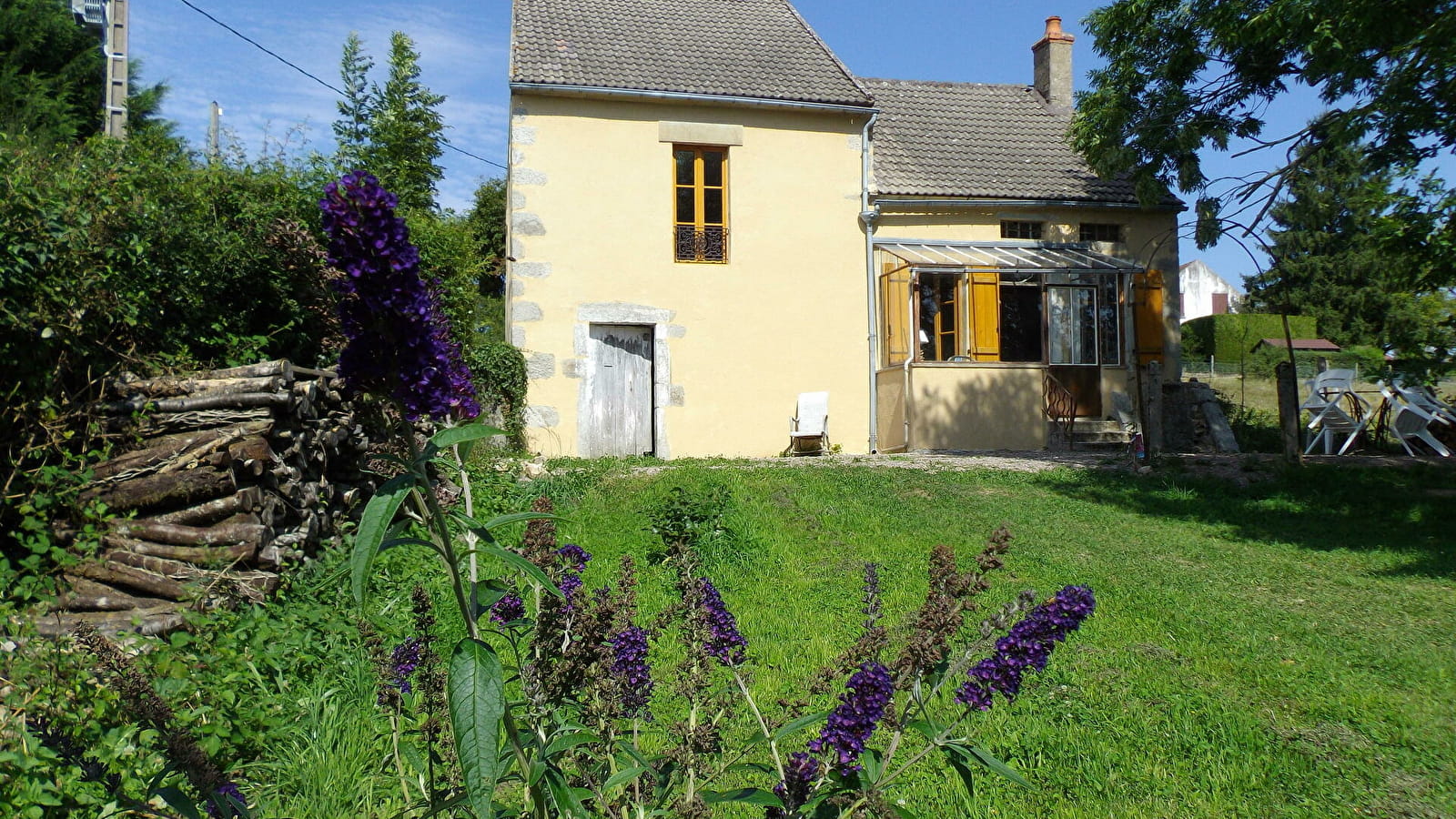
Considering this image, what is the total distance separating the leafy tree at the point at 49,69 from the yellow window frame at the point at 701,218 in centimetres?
1139

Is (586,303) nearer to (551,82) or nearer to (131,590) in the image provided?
(551,82)

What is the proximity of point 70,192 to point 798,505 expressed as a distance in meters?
5.50

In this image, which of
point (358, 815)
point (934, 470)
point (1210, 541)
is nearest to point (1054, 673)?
point (358, 815)

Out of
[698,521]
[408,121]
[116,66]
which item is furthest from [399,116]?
[698,521]

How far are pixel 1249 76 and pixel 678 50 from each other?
282 inches

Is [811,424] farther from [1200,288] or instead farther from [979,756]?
[1200,288]

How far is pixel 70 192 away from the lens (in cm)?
561

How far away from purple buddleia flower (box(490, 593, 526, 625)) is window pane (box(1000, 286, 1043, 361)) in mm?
13511

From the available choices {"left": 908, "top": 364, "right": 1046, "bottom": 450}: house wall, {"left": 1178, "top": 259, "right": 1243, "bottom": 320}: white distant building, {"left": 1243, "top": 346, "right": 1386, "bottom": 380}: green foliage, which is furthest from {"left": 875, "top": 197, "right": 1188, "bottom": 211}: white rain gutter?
{"left": 1178, "top": 259, "right": 1243, "bottom": 320}: white distant building

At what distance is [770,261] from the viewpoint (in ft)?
43.4

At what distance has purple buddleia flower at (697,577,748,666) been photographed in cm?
217

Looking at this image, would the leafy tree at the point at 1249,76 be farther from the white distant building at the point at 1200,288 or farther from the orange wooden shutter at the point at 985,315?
the white distant building at the point at 1200,288

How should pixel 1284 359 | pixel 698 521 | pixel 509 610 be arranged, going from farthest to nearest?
pixel 1284 359
pixel 698 521
pixel 509 610

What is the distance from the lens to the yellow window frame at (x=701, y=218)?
13172 millimetres
